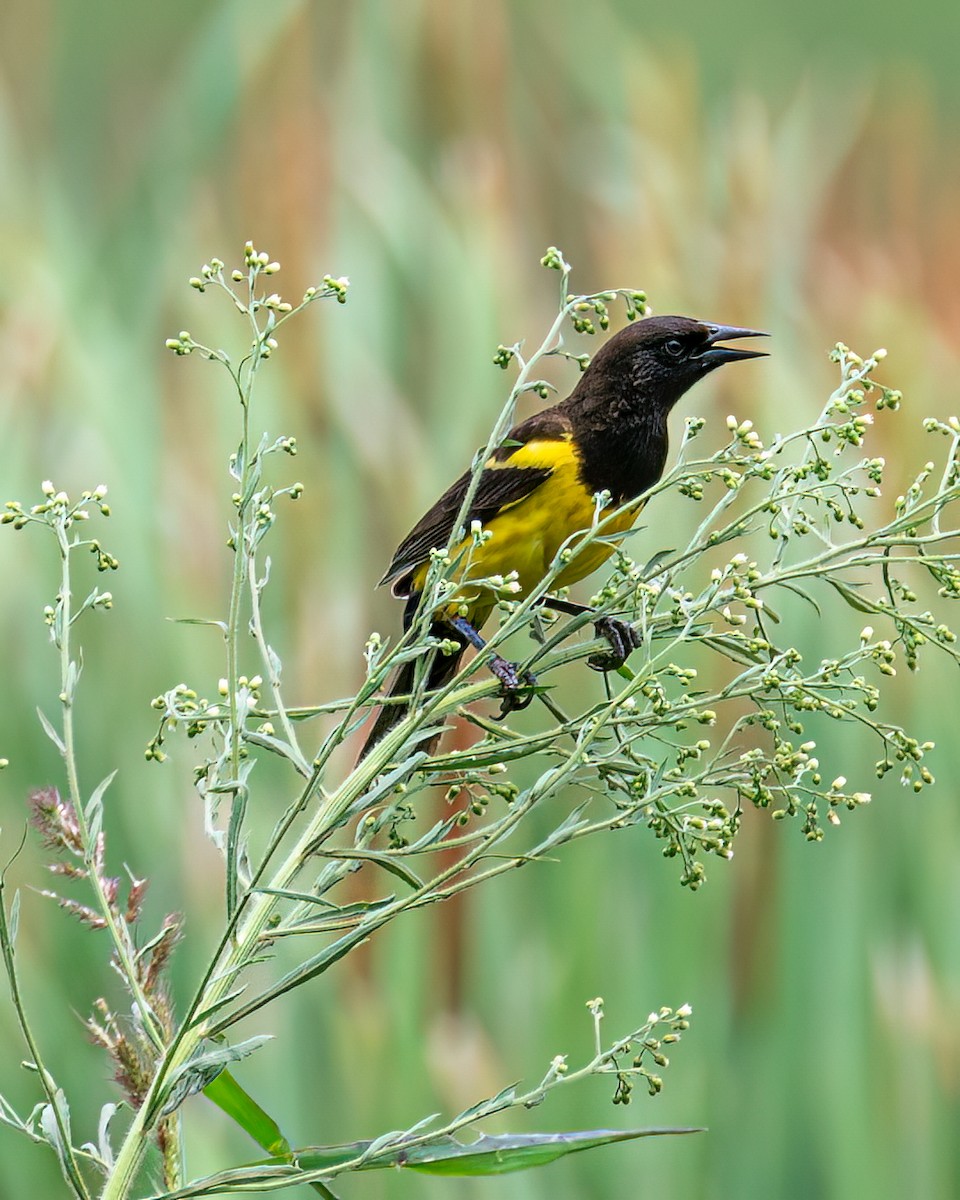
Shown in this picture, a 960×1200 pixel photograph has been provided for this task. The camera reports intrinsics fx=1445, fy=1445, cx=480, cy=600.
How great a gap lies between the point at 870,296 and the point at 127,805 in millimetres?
736

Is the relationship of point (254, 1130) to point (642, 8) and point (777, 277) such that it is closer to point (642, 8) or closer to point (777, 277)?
point (777, 277)

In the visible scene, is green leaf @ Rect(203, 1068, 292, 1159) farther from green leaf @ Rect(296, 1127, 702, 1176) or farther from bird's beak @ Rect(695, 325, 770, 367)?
bird's beak @ Rect(695, 325, 770, 367)

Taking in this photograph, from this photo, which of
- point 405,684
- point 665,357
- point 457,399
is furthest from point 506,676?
point 457,399

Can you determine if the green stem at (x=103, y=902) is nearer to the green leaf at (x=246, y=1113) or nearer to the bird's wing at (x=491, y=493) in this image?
Result: the green leaf at (x=246, y=1113)

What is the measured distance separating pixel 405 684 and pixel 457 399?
1.60 ft

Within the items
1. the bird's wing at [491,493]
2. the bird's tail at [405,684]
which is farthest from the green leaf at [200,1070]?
the bird's wing at [491,493]

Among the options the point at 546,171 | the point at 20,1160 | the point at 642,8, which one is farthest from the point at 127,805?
the point at 642,8

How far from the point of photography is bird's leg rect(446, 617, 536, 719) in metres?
0.37

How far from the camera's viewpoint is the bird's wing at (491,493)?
63cm

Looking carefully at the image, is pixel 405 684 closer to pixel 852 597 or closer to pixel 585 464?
pixel 585 464

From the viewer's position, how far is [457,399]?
1.08 metres

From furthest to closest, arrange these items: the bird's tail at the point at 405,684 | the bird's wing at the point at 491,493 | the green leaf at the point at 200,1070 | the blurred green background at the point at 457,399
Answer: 1. the blurred green background at the point at 457,399
2. the bird's wing at the point at 491,493
3. the bird's tail at the point at 405,684
4. the green leaf at the point at 200,1070

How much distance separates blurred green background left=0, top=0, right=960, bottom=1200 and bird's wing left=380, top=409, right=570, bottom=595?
1.07 ft

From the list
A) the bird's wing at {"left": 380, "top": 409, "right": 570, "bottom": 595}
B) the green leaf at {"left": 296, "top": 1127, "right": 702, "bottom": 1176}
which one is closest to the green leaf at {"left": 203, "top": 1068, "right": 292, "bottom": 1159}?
the green leaf at {"left": 296, "top": 1127, "right": 702, "bottom": 1176}
